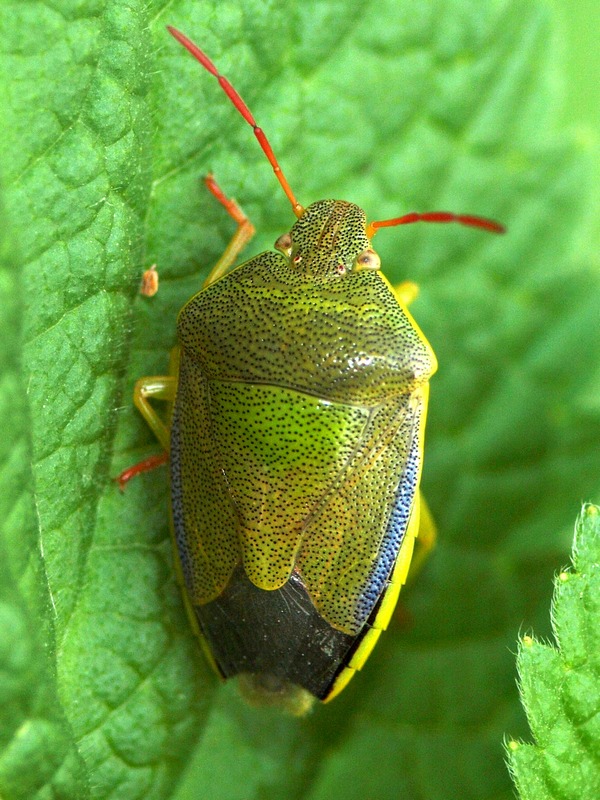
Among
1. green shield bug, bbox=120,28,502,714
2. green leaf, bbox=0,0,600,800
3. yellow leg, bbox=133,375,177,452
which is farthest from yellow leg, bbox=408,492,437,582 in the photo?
yellow leg, bbox=133,375,177,452

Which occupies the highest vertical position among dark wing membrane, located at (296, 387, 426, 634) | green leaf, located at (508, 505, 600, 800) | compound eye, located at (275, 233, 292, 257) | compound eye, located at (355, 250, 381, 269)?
compound eye, located at (275, 233, 292, 257)

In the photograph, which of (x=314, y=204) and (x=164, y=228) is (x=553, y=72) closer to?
(x=314, y=204)

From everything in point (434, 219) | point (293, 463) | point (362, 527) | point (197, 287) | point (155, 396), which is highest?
point (197, 287)

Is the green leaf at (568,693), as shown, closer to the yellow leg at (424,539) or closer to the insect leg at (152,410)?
the yellow leg at (424,539)

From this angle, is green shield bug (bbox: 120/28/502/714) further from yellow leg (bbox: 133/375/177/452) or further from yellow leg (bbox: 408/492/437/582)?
yellow leg (bbox: 408/492/437/582)

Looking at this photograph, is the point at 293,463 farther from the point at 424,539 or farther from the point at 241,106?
the point at 241,106

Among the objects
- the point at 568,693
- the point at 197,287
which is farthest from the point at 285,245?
the point at 568,693
